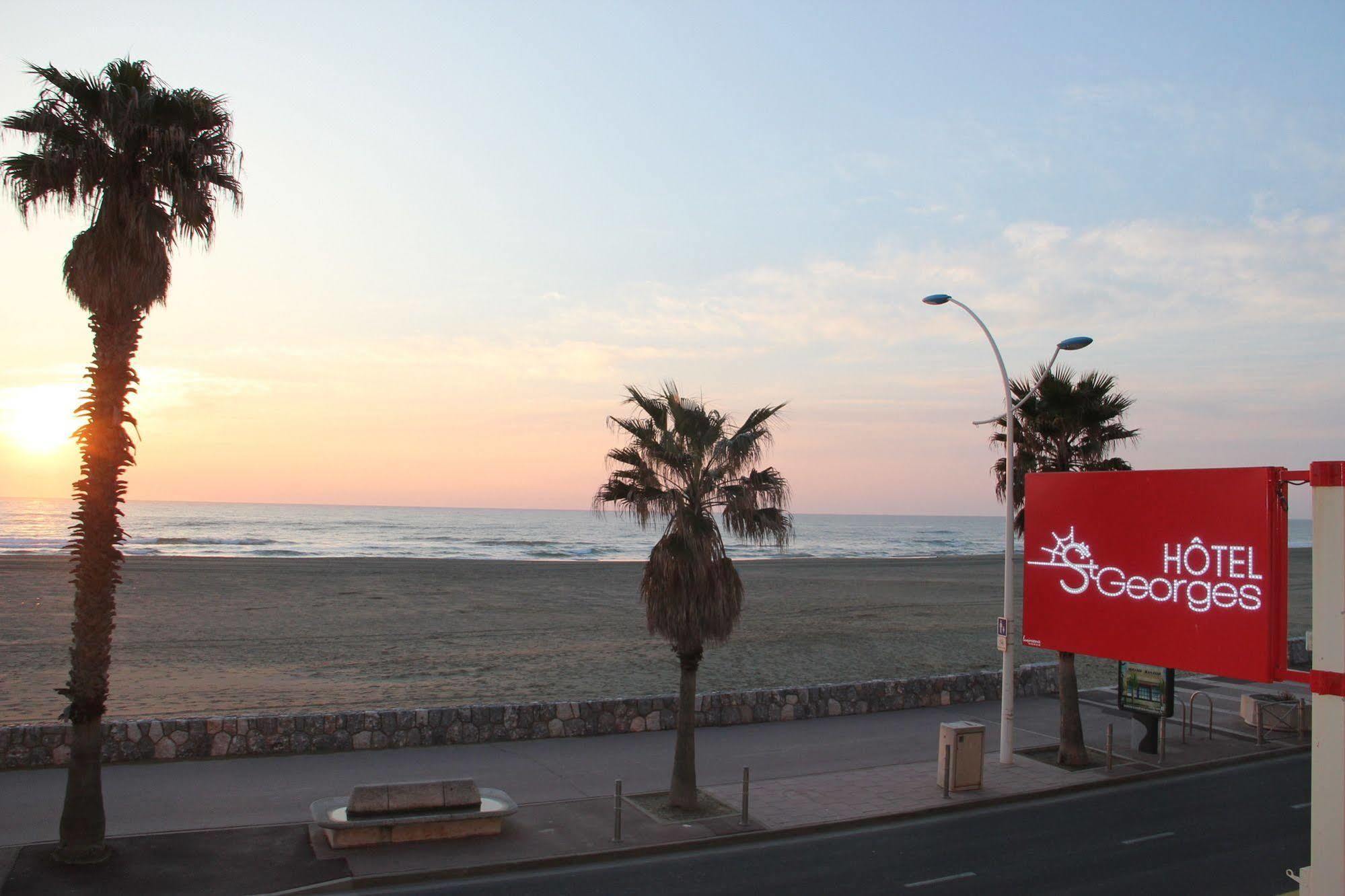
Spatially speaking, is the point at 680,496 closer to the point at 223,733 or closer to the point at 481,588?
the point at 223,733

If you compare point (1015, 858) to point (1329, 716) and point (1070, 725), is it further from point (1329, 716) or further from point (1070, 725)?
point (1329, 716)

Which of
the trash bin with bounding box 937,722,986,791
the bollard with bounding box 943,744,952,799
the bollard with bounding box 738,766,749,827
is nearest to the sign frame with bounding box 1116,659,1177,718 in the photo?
the trash bin with bounding box 937,722,986,791

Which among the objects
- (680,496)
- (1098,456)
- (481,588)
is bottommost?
(481,588)

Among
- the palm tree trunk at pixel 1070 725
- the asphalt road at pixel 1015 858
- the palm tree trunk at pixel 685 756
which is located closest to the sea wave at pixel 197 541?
the palm tree trunk at pixel 685 756

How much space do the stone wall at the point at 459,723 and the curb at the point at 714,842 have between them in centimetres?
564

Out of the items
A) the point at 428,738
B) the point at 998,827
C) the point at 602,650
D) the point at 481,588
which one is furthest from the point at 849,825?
the point at 481,588

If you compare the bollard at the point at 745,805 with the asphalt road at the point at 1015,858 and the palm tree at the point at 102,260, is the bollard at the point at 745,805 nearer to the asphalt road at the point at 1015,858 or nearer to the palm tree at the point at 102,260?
the asphalt road at the point at 1015,858

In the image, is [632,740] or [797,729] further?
[797,729]

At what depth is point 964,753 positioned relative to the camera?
15969 mm

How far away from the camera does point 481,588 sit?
164 feet

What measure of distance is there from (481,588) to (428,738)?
3281cm

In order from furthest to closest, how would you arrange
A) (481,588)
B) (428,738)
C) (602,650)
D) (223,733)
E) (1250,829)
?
(481,588) → (602,650) → (428,738) → (223,733) → (1250,829)

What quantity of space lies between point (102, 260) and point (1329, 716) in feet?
44.9

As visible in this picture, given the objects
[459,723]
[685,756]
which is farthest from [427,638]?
[685,756]
